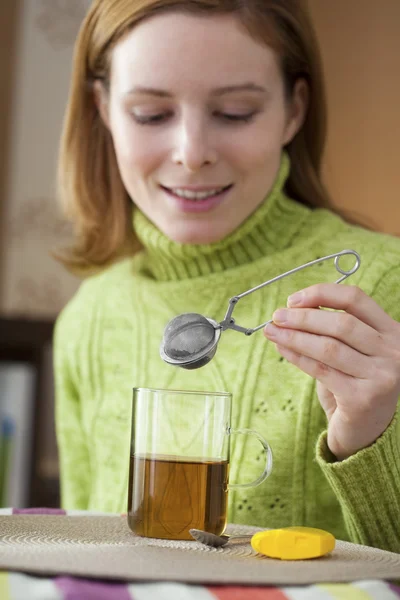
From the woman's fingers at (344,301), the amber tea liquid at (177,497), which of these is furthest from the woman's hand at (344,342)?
the amber tea liquid at (177,497)

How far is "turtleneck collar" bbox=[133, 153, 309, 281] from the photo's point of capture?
1.28 metres

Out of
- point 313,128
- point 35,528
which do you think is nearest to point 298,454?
point 35,528

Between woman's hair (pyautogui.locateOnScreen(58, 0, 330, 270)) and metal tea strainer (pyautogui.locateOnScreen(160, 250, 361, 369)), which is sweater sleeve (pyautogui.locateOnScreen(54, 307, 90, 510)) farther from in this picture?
metal tea strainer (pyautogui.locateOnScreen(160, 250, 361, 369))

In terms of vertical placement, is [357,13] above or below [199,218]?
above

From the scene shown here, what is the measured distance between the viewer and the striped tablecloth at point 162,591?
563mm

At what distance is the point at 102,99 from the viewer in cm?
136

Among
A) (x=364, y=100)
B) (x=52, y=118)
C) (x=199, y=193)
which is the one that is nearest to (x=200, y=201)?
(x=199, y=193)

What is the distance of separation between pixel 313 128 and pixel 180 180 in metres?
0.28

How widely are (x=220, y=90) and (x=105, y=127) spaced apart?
373 millimetres

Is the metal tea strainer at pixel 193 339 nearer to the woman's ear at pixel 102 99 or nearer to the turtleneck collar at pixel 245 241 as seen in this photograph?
the turtleneck collar at pixel 245 241

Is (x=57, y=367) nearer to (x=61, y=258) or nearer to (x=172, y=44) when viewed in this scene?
(x=61, y=258)

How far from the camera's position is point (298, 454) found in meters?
1.14

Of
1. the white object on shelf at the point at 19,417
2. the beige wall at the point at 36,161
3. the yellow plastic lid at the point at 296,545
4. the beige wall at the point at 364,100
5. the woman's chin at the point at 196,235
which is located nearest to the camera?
the yellow plastic lid at the point at 296,545

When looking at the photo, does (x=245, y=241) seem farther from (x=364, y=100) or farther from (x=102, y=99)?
(x=364, y=100)
